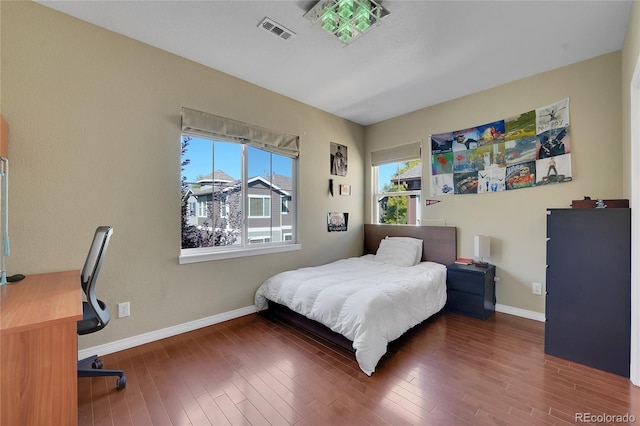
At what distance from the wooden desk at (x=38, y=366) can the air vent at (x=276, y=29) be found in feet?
7.59

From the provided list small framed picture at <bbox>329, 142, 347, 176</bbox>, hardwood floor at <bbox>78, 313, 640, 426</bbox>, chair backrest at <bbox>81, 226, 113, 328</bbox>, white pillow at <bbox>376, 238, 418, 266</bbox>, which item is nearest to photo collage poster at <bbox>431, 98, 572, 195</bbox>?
white pillow at <bbox>376, 238, 418, 266</bbox>

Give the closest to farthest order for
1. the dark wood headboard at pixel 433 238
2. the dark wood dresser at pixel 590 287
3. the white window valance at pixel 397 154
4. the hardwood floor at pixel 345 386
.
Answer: the hardwood floor at pixel 345 386 < the dark wood dresser at pixel 590 287 < the dark wood headboard at pixel 433 238 < the white window valance at pixel 397 154

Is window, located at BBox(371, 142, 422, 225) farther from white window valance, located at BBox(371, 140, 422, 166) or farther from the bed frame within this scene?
the bed frame

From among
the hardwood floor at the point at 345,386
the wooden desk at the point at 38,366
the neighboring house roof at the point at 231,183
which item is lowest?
the hardwood floor at the point at 345,386

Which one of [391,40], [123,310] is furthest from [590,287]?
[123,310]

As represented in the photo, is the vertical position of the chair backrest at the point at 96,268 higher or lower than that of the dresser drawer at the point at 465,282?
higher

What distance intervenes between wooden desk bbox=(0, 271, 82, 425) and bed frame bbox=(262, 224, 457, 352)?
172 cm

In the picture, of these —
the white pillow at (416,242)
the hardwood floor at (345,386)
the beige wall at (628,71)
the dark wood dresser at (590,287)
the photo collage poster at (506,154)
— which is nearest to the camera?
the hardwood floor at (345,386)

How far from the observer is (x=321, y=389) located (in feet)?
5.95

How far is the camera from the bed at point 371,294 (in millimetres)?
2090

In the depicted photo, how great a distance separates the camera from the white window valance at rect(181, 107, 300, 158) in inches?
106

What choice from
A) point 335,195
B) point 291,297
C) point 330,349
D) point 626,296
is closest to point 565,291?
point 626,296

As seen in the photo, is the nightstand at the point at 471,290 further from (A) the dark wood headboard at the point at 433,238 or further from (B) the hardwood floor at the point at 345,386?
(B) the hardwood floor at the point at 345,386

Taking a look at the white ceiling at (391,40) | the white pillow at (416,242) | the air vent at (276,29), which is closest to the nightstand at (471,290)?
the white pillow at (416,242)
